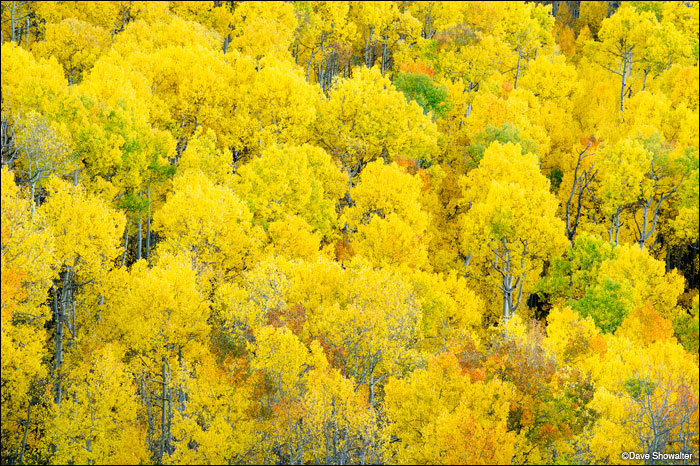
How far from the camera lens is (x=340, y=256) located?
6406 cm

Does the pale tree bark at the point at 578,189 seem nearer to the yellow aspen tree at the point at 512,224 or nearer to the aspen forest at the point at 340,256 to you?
the aspen forest at the point at 340,256

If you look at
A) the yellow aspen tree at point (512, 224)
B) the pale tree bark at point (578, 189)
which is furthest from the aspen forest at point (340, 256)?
the pale tree bark at point (578, 189)

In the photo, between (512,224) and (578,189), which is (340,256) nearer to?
(512,224)

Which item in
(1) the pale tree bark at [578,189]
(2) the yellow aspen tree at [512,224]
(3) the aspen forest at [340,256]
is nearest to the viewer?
(3) the aspen forest at [340,256]

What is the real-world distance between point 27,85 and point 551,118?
180ft

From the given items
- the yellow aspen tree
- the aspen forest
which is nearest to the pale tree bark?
the aspen forest

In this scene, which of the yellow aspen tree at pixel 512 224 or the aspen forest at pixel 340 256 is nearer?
the aspen forest at pixel 340 256

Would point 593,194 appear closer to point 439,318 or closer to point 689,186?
point 689,186

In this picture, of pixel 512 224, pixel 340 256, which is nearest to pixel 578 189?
pixel 512 224

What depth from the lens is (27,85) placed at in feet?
197

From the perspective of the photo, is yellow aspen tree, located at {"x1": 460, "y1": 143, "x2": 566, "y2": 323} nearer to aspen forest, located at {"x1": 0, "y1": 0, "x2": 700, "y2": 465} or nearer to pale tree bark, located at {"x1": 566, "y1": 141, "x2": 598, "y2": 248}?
aspen forest, located at {"x1": 0, "y1": 0, "x2": 700, "y2": 465}

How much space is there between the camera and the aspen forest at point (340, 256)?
1868 inches

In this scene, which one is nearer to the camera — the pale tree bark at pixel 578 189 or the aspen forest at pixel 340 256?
the aspen forest at pixel 340 256

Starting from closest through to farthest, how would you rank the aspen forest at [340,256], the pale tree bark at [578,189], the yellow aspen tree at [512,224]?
the aspen forest at [340,256] → the yellow aspen tree at [512,224] → the pale tree bark at [578,189]
